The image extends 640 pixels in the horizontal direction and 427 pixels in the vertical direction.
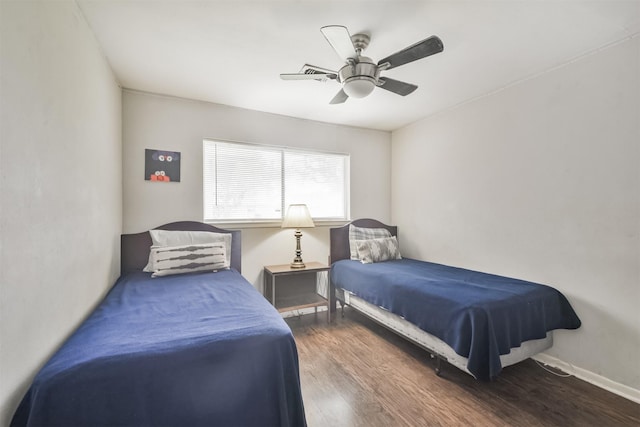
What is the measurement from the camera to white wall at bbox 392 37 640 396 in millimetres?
1946

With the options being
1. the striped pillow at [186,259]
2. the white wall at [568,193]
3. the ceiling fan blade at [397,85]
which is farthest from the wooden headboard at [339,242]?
the ceiling fan blade at [397,85]

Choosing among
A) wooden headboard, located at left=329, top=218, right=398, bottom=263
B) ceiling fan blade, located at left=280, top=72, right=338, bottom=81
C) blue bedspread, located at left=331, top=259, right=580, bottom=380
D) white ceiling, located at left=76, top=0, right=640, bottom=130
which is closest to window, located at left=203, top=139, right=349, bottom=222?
wooden headboard, located at left=329, top=218, right=398, bottom=263

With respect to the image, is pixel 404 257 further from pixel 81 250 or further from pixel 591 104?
pixel 81 250

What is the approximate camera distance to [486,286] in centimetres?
233

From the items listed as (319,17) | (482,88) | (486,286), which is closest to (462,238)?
(486,286)

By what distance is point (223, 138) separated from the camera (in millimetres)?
3137

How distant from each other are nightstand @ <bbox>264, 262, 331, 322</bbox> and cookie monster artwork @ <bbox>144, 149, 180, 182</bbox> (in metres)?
1.40

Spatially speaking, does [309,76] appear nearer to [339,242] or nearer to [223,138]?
[223,138]

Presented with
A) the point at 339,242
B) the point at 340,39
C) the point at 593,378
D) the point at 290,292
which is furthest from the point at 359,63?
the point at 593,378

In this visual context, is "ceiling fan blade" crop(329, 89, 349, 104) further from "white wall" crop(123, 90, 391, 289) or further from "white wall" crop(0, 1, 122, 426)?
"white wall" crop(0, 1, 122, 426)

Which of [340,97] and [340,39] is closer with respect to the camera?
[340,39]

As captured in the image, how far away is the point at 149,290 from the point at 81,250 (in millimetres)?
541

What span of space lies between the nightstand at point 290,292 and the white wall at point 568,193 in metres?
1.59

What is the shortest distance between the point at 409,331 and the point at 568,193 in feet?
5.50
